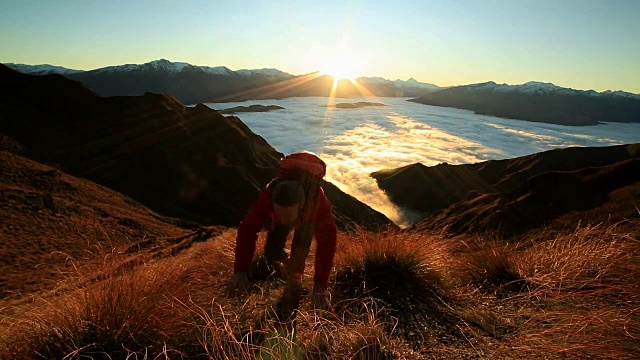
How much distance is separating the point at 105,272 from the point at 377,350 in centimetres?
240

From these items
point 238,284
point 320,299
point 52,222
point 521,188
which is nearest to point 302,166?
point 320,299

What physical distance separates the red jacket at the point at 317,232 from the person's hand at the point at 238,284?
0.15 metres

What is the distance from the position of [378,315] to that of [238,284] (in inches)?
49.4

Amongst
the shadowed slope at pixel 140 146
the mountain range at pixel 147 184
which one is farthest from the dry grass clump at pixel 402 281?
the shadowed slope at pixel 140 146

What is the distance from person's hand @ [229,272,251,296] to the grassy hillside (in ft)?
0.35

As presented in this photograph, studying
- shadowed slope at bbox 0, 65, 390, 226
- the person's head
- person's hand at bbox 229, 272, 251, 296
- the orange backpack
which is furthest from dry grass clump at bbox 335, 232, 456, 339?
shadowed slope at bbox 0, 65, 390, 226

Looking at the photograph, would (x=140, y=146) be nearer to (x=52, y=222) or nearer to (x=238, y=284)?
(x=52, y=222)

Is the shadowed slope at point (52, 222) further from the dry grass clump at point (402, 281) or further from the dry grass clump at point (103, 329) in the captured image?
the dry grass clump at point (402, 281)

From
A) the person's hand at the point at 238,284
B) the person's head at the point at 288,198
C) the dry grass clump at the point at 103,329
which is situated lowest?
the person's hand at the point at 238,284

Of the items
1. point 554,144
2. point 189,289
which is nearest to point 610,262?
point 189,289

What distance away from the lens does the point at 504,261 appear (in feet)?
12.1

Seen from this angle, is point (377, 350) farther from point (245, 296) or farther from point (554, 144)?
point (554, 144)

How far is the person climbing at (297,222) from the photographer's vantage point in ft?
8.76

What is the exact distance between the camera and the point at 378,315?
285cm
